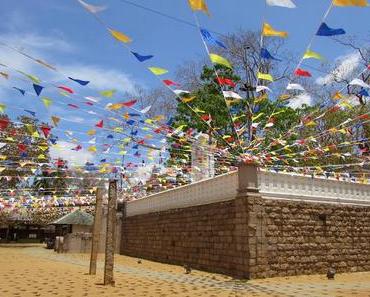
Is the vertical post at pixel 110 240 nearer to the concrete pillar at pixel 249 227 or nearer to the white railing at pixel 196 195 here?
the concrete pillar at pixel 249 227

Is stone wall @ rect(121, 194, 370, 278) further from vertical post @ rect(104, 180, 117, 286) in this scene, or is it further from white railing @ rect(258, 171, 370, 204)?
vertical post @ rect(104, 180, 117, 286)

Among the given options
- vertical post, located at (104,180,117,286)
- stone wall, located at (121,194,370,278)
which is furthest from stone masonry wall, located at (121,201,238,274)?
vertical post, located at (104,180,117,286)

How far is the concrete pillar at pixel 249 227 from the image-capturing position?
1175 centimetres

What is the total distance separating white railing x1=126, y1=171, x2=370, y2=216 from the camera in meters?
12.8

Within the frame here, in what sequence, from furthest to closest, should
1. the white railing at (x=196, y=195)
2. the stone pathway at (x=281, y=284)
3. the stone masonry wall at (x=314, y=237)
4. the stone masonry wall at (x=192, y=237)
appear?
the white railing at (x=196, y=195)
the stone masonry wall at (x=192, y=237)
the stone masonry wall at (x=314, y=237)
the stone pathway at (x=281, y=284)

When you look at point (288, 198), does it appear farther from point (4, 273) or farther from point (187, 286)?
point (4, 273)

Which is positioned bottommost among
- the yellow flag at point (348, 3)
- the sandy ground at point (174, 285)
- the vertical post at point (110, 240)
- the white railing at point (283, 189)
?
the sandy ground at point (174, 285)

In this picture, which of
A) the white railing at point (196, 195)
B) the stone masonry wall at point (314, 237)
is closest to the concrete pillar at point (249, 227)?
the stone masonry wall at point (314, 237)

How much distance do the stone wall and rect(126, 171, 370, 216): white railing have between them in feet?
0.77

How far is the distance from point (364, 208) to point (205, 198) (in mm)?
5372

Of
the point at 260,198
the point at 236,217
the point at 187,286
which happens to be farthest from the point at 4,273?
the point at 260,198

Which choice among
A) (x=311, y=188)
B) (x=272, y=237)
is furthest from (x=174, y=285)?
(x=311, y=188)

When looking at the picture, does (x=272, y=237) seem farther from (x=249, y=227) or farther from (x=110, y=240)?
(x=110, y=240)

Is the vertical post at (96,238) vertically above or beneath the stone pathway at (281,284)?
above
